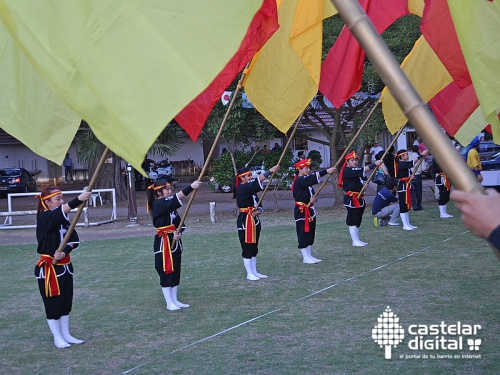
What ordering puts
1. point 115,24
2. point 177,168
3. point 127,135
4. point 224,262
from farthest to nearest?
1. point 177,168
2. point 224,262
3. point 115,24
4. point 127,135

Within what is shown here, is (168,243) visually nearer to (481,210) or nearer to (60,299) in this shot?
(60,299)

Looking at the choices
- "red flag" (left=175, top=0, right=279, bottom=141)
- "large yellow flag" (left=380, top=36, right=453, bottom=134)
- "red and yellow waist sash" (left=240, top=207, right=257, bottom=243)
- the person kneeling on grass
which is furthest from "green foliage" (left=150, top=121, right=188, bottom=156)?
"red flag" (left=175, top=0, right=279, bottom=141)

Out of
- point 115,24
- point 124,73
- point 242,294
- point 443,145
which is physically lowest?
point 242,294

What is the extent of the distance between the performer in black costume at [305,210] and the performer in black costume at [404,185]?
414 cm

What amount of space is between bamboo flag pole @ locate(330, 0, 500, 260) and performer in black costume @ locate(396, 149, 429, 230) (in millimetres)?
13877

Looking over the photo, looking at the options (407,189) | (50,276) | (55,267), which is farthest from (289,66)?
(407,189)

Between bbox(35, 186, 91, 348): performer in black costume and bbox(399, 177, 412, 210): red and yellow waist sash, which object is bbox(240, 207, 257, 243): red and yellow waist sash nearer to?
bbox(35, 186, 91, 348): performer in black costume

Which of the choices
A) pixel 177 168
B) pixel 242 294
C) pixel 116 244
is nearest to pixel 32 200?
pixel 177 168

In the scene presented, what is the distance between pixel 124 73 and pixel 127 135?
417 millimetres

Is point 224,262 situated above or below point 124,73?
below

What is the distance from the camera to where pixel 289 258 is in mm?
13203

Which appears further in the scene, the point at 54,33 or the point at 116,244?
the point at 116,244

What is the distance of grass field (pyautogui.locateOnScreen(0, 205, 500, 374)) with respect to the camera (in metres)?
6.95

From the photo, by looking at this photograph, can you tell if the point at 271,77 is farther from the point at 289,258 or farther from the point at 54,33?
the point at 54,33
